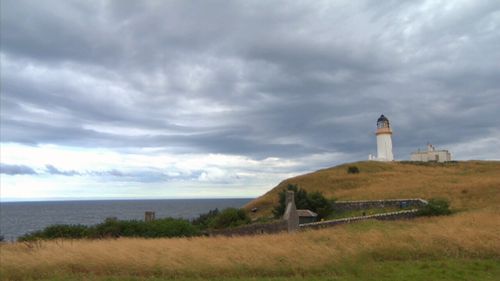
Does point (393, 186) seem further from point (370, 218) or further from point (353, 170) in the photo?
point (370, 218)

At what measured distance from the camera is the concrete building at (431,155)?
75938 millimetres

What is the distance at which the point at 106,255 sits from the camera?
11.9 m

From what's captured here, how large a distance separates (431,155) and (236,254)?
72.3 meters

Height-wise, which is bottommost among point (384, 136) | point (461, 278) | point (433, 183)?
point (461, 278)

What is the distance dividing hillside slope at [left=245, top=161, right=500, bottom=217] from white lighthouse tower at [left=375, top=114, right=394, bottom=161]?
32.7 ft

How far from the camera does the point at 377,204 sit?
103 ft

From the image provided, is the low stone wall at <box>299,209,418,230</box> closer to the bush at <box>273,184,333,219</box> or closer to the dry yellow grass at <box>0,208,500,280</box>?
the bush at <box>273,184,333,219</box>

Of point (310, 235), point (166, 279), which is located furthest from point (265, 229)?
point (166, 279)

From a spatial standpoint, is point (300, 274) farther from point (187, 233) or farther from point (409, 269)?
point (187, 233)

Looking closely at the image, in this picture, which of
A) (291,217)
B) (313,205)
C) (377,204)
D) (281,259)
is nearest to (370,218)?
(291,217)

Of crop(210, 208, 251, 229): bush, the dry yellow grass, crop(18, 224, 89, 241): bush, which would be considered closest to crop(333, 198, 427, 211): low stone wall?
crop(210, 208, 251, 229): bush

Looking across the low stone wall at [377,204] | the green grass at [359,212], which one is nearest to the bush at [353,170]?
the low stone wall at [377,204]

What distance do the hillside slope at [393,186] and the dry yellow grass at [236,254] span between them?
16.4 m

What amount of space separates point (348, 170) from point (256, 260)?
4613 centimetres
